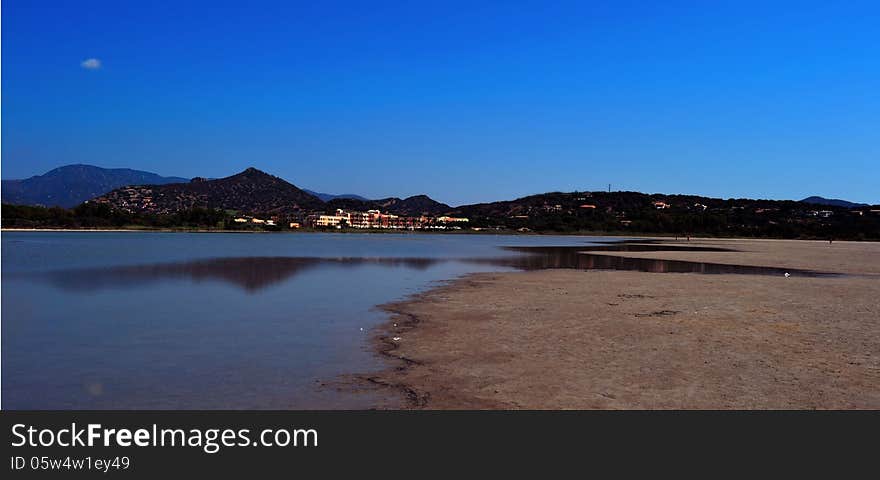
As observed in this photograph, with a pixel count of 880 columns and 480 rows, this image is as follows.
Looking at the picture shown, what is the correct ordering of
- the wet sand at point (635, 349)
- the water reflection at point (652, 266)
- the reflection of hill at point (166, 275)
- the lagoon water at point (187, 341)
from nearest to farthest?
1. the wet sand at point (635, 349)
2. the lagoon water at point (187, 341)
3. the reflection of hill at point (166, 275)
4. the water reflection at point (652, 266)

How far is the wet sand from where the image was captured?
885cm

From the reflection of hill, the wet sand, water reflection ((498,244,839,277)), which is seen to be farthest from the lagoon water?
water reflection ((498,244,839,277))

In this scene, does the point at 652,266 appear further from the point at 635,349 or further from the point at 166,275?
the point at 635,349

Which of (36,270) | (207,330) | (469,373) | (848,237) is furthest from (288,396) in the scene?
(848,237)

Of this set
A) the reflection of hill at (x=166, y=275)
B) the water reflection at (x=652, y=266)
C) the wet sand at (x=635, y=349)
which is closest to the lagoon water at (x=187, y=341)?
the reflection of hill at (x=166, y=275)

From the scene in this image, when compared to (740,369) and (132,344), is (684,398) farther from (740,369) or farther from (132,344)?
(132,344)

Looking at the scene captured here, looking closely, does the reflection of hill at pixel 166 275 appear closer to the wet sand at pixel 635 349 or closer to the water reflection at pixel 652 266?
the wet sand at pixel 635 349

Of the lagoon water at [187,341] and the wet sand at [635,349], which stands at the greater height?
the wet sand at [635,349]

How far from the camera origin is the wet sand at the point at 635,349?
29.0ft

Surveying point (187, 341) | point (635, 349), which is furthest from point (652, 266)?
point (187, 341)

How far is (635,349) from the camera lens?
40.3 feet

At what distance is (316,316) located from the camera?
17.1m

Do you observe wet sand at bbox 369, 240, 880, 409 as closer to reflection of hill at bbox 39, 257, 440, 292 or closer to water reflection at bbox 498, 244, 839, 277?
reflection of hill at bbox 39, 257, 440, 292
